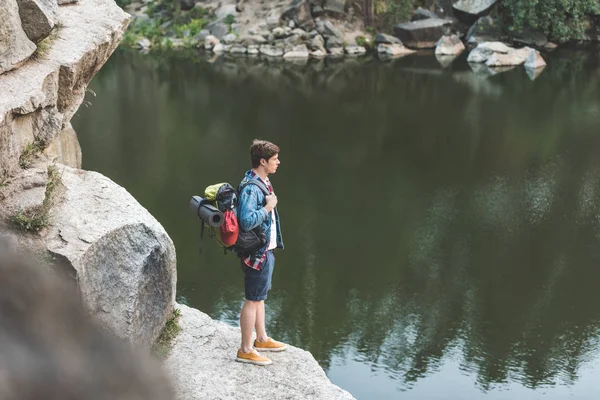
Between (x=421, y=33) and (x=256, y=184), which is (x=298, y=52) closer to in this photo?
(x=421, y=33)

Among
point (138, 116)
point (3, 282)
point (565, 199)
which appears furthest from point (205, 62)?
point (3, 282)

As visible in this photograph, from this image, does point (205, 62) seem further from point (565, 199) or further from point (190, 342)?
point (190, 342)

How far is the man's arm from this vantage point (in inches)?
243

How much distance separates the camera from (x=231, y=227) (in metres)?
6.14

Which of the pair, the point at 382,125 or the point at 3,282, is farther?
the point at 382,125

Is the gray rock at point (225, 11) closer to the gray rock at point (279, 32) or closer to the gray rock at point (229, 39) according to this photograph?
the gray rock at point (229, 39)

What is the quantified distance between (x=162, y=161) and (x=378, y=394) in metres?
10.1

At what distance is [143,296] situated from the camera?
22.6 ft

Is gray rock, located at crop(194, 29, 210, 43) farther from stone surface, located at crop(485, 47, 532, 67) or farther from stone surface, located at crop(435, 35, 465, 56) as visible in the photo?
stone surface, located at crop(485, 47, 532, 67)

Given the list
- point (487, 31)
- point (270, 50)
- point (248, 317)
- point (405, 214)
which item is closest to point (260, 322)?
point (248, 317)

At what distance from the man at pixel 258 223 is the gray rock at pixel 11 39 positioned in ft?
7.48

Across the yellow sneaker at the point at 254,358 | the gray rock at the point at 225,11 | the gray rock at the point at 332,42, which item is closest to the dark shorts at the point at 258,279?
the yellow sneaker at the point at 254,358

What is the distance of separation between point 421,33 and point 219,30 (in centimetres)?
959

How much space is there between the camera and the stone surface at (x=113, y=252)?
6.25 meters
